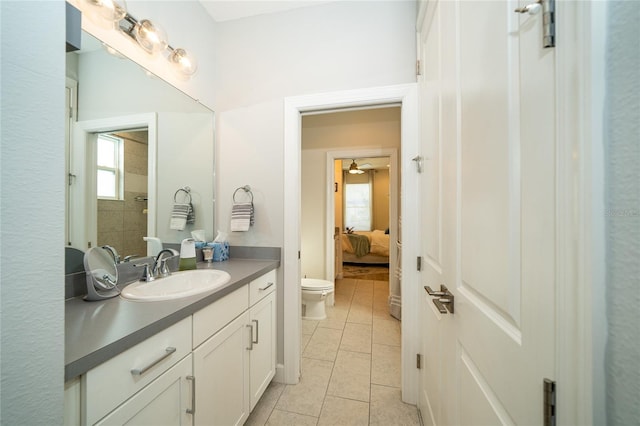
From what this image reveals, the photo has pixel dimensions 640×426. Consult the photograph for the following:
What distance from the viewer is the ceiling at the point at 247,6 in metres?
1.71

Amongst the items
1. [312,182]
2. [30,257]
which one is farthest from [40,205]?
[312,182]

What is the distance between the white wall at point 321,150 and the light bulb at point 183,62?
1.67 meters

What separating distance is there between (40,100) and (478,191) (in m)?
1.03

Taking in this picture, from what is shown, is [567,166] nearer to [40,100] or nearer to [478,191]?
[478,191]

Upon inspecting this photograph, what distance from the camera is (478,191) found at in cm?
71

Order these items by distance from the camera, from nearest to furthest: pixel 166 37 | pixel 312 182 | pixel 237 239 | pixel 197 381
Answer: pixel 197 381, pixel 166 37, pixel 237 239, pixel 312 182

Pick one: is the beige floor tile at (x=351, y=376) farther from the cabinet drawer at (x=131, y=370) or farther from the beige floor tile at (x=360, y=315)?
the cabinet drawer at (x=131, y=370)

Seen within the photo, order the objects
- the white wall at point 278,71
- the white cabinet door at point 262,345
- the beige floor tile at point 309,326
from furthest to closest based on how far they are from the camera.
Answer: the beige floor tile at point 309,326, the white wall at point 278,71, the white cabinet door at point 262,345

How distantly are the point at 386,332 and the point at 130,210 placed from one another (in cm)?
238

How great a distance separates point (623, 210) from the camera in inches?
12.9

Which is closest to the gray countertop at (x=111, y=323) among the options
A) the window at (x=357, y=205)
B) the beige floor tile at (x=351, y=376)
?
the beige floor tile at (x=351, y=376)

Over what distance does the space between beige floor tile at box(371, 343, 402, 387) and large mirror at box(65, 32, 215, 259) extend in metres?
1.72

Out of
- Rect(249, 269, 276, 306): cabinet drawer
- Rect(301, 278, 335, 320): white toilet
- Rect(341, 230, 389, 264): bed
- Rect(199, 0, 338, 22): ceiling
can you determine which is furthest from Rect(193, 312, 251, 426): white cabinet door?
Rect(341, 230, 389, 264): bed

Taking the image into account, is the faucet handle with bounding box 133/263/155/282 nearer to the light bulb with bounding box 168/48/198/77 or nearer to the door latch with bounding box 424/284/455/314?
the light bulb with bounding box 168/48/198/77
